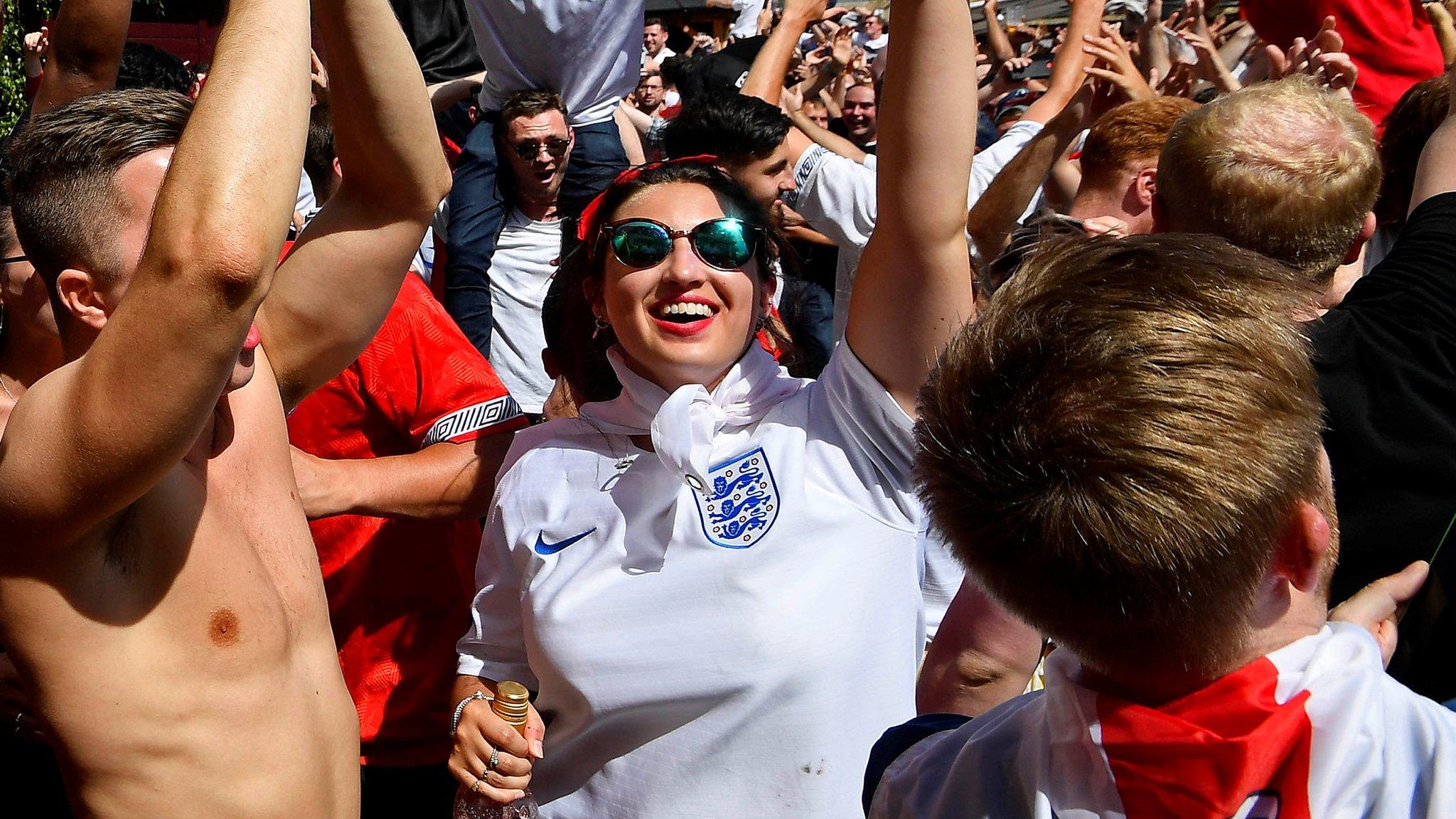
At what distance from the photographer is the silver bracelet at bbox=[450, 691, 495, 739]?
2080 millimetres

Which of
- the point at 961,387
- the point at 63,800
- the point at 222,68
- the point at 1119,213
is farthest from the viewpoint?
the point at 1119,213

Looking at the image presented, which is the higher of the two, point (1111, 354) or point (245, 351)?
Answer: point (1111, 354)

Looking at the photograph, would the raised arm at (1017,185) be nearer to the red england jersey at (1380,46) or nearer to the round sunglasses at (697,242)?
the red england jersey at (1380,46)

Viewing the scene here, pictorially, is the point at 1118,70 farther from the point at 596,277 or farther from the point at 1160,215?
the point at 596,277

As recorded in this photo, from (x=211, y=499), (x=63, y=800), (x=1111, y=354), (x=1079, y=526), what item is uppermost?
(x=1111, y=354)

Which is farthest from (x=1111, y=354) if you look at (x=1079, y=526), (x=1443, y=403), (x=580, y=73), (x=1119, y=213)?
(x=580, y=73)

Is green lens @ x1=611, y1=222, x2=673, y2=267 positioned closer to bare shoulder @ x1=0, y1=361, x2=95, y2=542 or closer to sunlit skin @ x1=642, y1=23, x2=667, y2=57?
bare shoulder @ x1=0, y1=361, x2=95, y2=542

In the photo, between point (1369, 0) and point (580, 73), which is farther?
point (580, 73)

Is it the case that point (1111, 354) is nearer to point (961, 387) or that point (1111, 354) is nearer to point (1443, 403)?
point (961, 387)

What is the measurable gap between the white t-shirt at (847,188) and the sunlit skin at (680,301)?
2.10 m

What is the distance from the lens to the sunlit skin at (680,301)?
85.7 inches

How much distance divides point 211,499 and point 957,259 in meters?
1.26

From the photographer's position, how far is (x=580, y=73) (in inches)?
182

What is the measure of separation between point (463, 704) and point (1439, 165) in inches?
74.8
